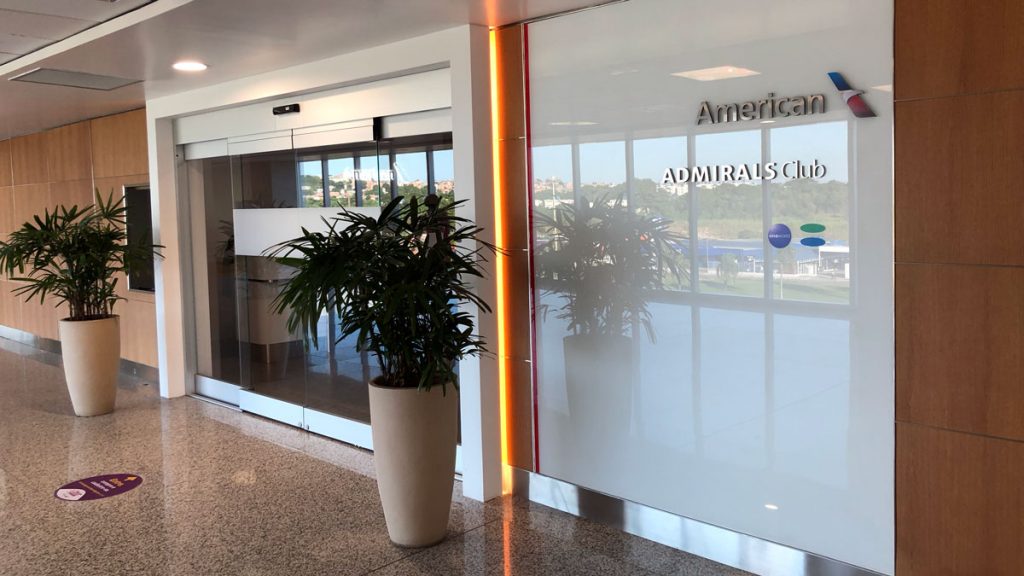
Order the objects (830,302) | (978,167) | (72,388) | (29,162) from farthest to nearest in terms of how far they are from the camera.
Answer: (29,162) → (72,388) → (830,302) → (978,167)

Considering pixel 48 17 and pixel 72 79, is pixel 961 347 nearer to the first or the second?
pixel 48 17

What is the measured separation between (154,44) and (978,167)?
4581mm

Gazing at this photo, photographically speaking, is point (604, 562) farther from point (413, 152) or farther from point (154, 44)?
point (154, 44)

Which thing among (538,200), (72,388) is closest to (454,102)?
(538,200)

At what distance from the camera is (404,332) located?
13.9 feet

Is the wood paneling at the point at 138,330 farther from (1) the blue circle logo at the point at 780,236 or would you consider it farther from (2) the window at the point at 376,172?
(1) the blue circle logo at the point at 780,236

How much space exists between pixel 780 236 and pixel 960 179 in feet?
2.50

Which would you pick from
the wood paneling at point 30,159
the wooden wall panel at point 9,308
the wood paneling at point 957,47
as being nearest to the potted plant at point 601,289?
the wood paneling at point 957,47

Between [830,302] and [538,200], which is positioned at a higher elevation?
[538,200]

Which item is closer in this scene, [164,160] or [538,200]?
[538,200]

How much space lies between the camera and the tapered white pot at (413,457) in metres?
4.24

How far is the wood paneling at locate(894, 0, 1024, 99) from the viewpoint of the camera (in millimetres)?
2998

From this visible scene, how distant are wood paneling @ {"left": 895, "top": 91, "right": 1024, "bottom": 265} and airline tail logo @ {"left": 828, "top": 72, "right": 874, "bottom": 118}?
12 centimetres

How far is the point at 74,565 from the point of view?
4195 millimetres
